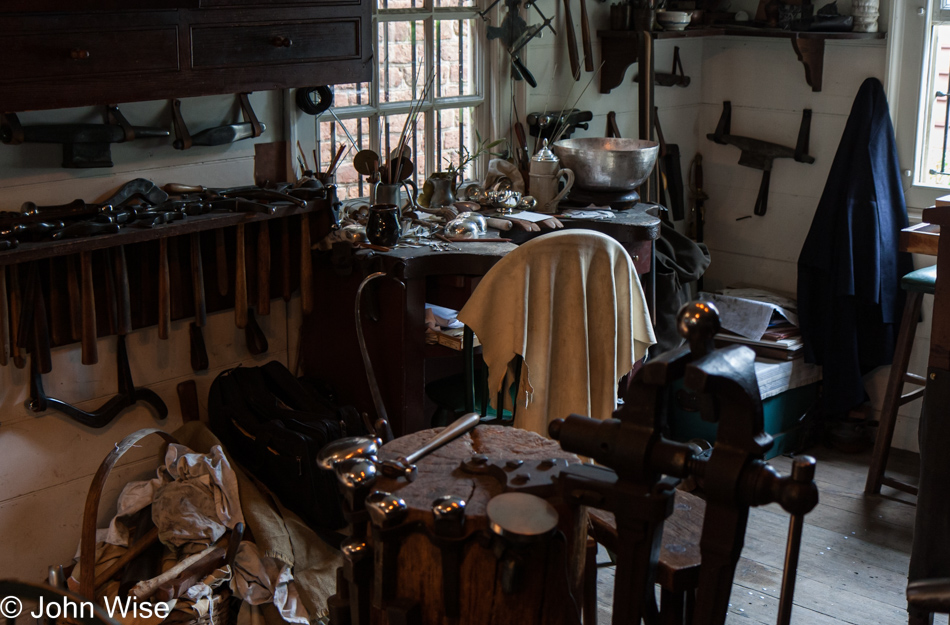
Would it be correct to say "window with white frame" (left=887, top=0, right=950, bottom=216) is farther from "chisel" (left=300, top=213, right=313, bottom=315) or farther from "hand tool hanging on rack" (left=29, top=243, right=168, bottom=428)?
"hand tool hanging on rack" (left=29, top=243, right=168, bottom=428)

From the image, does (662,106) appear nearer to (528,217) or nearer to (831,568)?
(528,217)

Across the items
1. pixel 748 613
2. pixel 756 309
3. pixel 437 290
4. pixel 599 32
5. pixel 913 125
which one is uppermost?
pixel 599 32

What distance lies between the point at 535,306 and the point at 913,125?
2.34 m

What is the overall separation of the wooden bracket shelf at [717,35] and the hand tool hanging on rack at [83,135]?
208cm

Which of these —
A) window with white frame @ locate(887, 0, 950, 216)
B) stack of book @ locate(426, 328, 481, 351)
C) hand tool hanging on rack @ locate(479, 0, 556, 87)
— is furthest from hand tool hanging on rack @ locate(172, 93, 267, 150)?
window with white frame @ locate(887, 0, 950, 216)

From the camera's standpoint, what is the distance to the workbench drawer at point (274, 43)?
2584 millimetres

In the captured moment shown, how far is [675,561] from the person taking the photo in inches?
71.2

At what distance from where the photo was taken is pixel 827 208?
414 centimetres

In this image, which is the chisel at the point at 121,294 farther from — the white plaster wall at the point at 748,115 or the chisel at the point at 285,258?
the white plaster wall at the point at 748,115

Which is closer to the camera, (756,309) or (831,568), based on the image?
(831,568)

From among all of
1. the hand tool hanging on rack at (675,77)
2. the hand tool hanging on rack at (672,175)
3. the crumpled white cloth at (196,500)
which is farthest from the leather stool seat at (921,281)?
the crumpled white cloth at (196,500)

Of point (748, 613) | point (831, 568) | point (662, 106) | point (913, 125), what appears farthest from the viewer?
point (662, 106)

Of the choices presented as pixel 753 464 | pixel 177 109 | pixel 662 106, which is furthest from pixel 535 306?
pixel 662 106

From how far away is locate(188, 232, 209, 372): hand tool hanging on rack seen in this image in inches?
113
